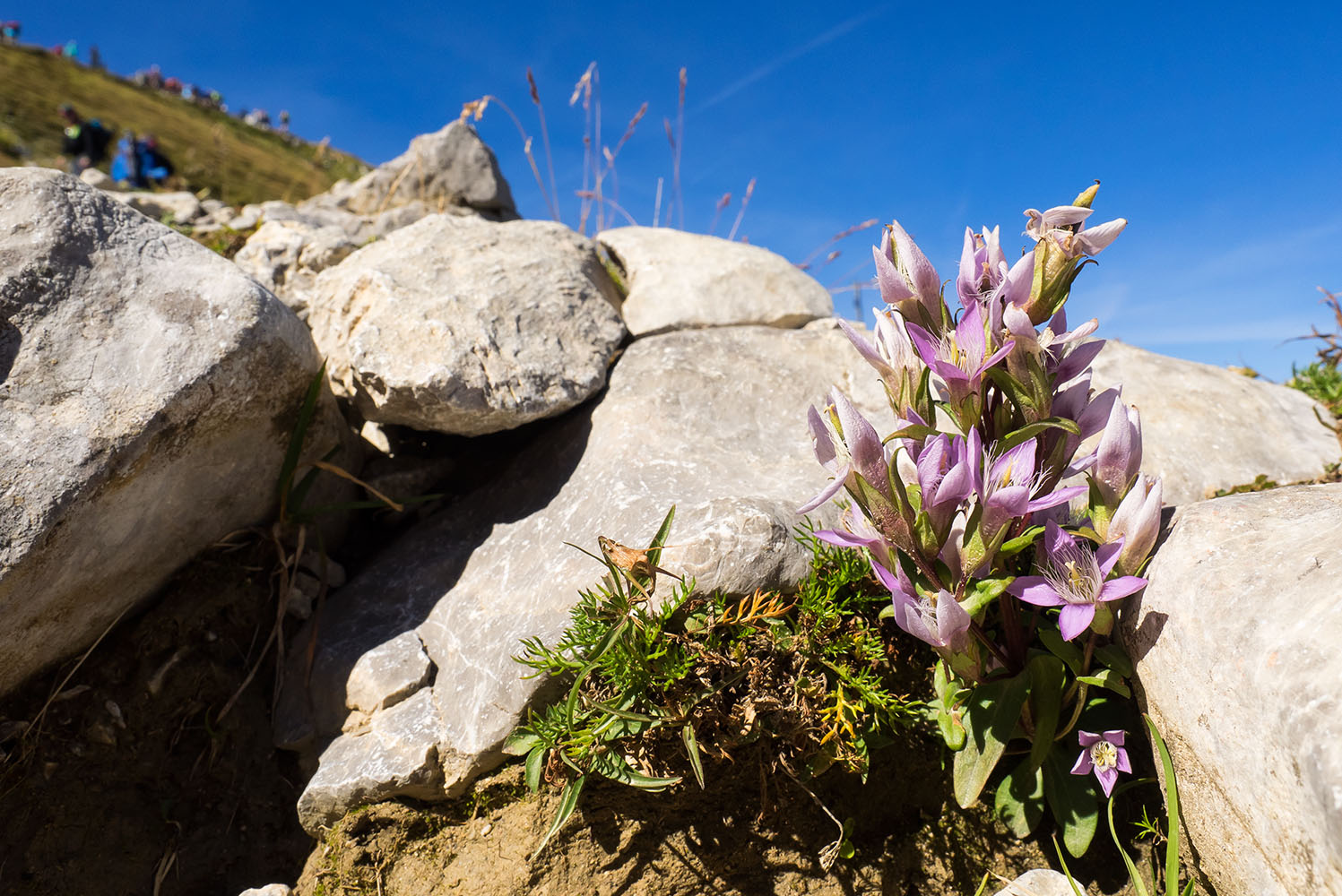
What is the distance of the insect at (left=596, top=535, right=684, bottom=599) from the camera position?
248 centimetres

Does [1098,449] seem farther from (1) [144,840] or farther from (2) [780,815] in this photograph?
(1) [144,840]

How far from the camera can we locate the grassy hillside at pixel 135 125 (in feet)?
86.2

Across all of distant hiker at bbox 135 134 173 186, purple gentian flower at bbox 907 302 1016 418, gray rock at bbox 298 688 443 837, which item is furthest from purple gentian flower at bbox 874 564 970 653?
distant hiker at bbox 135 134 173 186

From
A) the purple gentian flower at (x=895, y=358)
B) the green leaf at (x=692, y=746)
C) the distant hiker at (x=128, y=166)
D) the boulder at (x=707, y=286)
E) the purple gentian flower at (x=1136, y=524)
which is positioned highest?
the distant hiker at (x=128, y=166)

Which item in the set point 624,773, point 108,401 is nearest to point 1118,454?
point 624,773

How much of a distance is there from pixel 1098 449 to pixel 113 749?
351cm

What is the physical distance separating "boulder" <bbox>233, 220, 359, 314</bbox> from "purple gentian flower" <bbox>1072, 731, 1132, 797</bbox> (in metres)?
4.20

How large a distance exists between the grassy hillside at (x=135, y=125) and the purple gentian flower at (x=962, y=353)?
1866 centimetres

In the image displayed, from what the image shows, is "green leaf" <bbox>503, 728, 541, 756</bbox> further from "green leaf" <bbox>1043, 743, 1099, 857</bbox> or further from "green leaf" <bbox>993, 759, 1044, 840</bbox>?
"green leaf" <bbox>1043, 743, 1099, 857</bbox>

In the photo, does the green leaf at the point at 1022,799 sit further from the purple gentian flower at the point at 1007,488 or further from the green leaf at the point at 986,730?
the purple gentian flower at the point at 1007,488

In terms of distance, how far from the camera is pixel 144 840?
279 cm

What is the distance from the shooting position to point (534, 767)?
2443mm

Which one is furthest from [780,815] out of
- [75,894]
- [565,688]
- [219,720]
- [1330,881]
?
[75,894]

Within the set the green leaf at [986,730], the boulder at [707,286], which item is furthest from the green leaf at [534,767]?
the boulder at [707,286]
